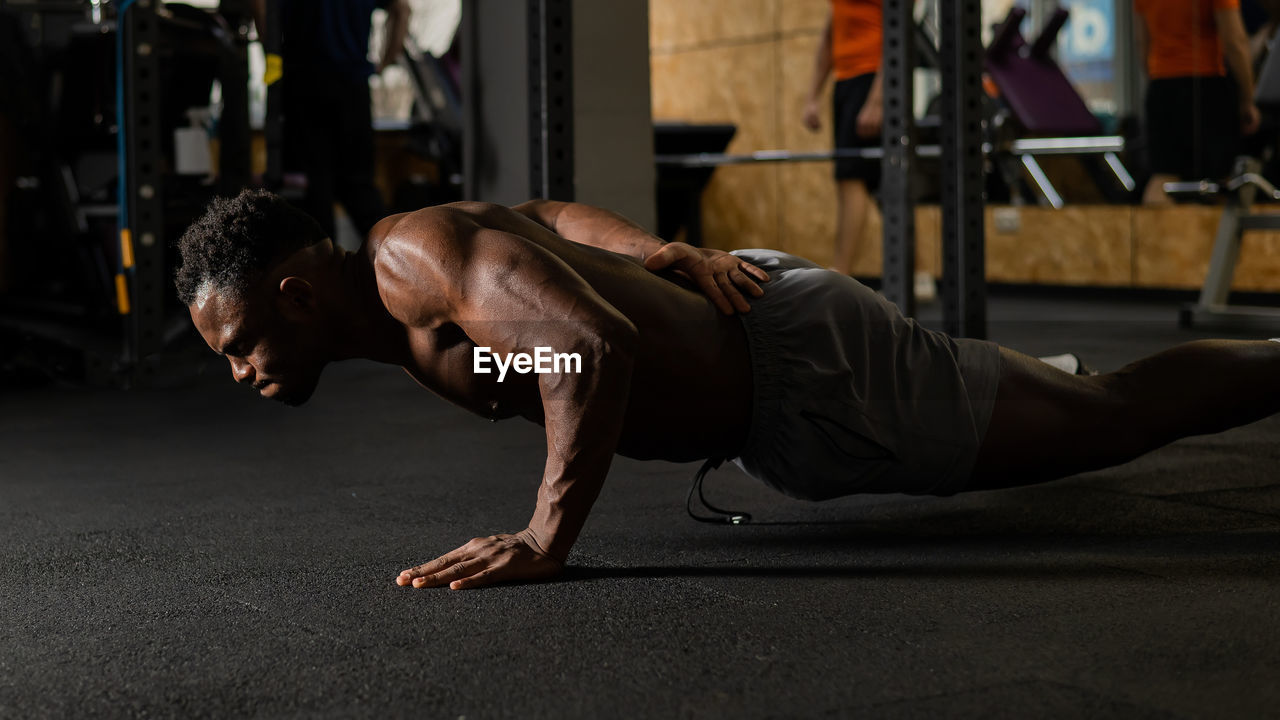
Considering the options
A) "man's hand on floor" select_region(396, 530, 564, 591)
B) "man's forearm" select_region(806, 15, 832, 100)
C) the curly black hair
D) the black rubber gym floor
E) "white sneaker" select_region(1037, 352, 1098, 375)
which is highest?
"man's forearm" select_region(806, 15, 832, 100)

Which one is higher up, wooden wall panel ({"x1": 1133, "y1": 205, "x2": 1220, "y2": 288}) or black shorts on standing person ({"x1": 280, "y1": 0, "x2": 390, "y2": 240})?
black shorts on standing person ({"x1": 280, "y1": 0, "x2": 390, "y2": 240})

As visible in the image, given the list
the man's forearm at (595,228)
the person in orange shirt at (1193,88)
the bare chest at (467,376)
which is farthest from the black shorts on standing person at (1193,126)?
the bare chest at (467,376)

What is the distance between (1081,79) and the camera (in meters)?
6.01

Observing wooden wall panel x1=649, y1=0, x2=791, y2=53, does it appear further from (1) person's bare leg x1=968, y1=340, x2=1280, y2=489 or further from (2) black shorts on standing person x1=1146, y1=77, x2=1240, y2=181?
(1) person's bare leg x1=968, y1=340, x2=1280, y2=489

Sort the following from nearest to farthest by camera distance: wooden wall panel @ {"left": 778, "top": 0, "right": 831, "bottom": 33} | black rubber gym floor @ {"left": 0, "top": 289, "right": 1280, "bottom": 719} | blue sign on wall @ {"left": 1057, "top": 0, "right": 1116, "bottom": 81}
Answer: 1. black rubber gym floor @ {"left": 0, "top": 289, "right": 1280, "bottom": 719}
2. blue sign on wall @ {"left": 1057, "top": 0, "right": 1116, "bottom": 81}
3. wooden wall panel @ {"left": 778, "top": 0, "right": 831, "bottom": 33}

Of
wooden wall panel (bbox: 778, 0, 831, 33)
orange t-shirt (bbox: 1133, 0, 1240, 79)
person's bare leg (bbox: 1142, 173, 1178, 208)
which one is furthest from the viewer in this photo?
wooden wall panel (bbox: 778, 0, 831, 33)

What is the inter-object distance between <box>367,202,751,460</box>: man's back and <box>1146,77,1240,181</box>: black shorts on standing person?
Result: 14.4ft

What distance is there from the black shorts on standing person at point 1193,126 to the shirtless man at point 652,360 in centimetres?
395

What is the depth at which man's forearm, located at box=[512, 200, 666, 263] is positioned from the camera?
5.58ft

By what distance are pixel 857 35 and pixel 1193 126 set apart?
6.43 feet

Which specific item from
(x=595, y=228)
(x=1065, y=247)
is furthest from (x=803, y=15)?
(x=595, y=228)

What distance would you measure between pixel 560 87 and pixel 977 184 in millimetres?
1030

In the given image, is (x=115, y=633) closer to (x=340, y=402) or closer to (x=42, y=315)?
(x=340, y=402)

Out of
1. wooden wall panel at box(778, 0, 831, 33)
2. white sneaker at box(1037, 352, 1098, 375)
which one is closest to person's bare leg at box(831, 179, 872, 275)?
wooden wall panel at box(778, 0, 831, 33)
